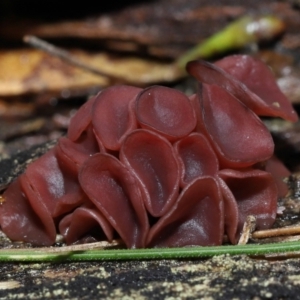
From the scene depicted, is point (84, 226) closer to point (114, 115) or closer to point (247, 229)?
point (114, 115)

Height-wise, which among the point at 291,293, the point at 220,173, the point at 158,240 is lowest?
the point at 291,293

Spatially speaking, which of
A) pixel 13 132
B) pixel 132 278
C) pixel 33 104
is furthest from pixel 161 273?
pixel 33 104

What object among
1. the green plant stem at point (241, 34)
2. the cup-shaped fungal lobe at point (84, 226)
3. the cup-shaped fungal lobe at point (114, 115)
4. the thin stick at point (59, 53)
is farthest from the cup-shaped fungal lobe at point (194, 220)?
the green plant stem at point (241, 34)

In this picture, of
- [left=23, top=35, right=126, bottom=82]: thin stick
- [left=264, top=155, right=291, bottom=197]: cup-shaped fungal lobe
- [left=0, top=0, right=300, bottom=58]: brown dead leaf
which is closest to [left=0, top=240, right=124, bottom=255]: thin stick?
[left=264, top=155, right=291, bottom=197]: cup-shaped fungal lobe

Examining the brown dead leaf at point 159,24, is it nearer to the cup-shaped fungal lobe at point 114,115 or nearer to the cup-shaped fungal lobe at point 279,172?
the cup-shaped fungal lobe at point 279,172

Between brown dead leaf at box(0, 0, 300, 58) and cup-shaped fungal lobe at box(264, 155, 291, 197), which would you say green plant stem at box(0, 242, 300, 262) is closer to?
cup-shaped fungal lobe at box(264, 155, 291, 197)

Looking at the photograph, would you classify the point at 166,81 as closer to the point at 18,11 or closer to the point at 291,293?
the point at 18,11

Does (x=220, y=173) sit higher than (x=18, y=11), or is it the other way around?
(x=18, y=11)
